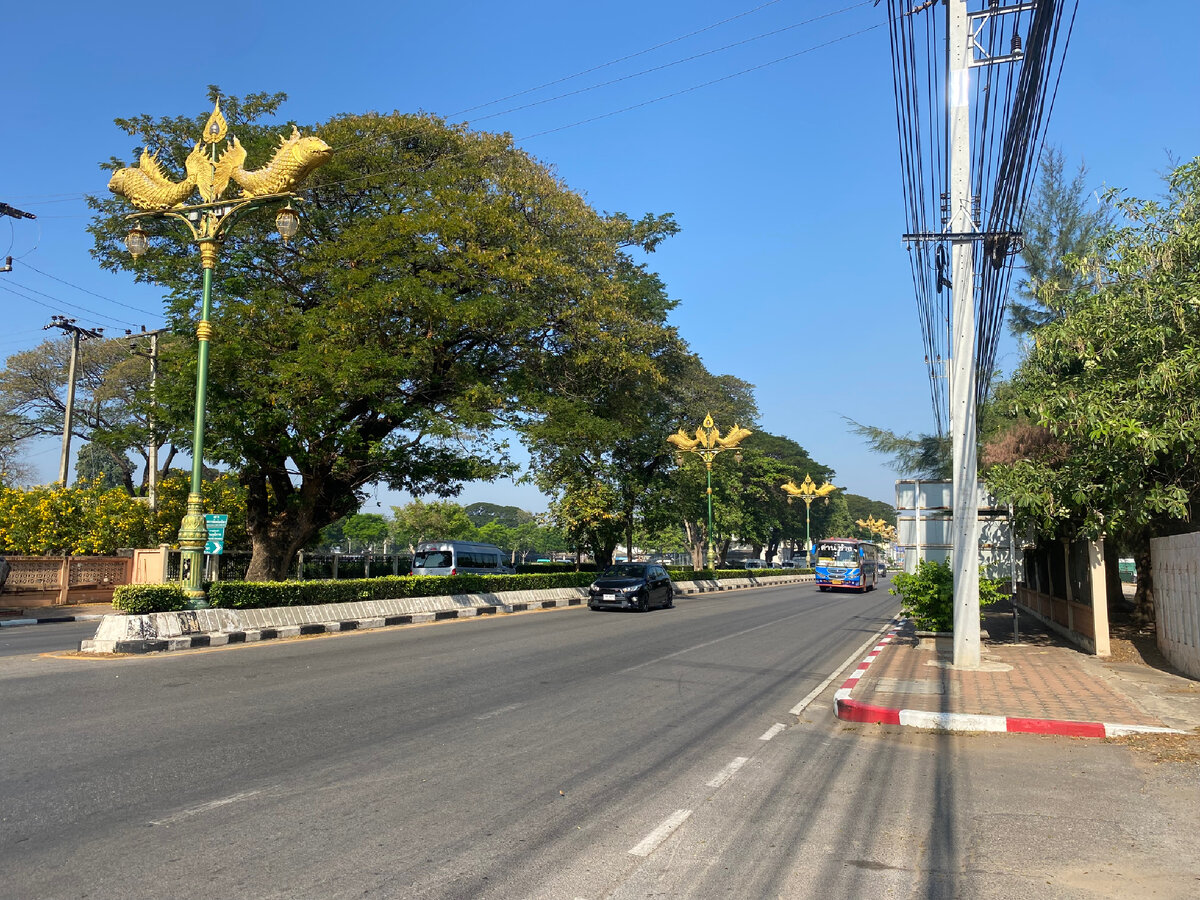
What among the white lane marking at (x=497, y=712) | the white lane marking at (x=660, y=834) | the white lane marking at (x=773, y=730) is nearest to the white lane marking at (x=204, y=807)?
the white lane marking at (x=660, y=834)

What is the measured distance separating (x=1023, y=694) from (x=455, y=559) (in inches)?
1018

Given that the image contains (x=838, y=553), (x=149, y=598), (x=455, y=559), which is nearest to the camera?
(x=149, y=598)

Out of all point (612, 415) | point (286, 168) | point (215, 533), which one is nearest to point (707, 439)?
point (612, 415)

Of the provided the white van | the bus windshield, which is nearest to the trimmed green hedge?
the white van

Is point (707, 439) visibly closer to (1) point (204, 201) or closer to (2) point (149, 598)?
(1) point (204, 201)

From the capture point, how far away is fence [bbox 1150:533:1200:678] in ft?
36.6

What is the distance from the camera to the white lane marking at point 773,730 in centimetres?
823

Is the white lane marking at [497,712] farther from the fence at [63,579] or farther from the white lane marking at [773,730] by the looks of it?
the fence at [63,579]

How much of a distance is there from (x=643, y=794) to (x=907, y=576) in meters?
12.5

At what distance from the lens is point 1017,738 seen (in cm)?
833

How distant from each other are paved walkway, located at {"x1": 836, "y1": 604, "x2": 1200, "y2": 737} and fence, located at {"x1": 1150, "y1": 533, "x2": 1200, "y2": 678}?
1.24 ft

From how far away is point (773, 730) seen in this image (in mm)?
8594

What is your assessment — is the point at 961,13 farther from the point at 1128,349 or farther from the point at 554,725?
the point at 554,725

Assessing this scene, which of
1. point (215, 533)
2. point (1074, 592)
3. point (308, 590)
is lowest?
point (308, 590)
